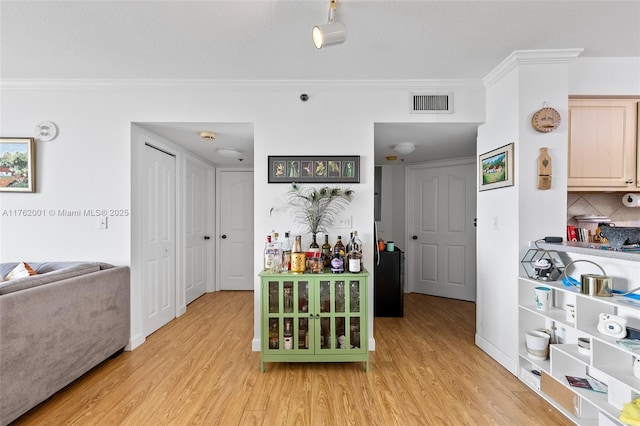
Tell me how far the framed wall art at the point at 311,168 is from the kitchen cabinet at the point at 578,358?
160 cm

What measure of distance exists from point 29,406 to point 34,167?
1.95 meters

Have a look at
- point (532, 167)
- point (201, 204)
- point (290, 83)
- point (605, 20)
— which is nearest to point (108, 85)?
point (290, 83)

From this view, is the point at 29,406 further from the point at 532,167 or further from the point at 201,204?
the point at 532,167

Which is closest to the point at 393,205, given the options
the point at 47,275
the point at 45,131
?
the point at 47,275

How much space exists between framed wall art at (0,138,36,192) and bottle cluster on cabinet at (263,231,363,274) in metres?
2.21

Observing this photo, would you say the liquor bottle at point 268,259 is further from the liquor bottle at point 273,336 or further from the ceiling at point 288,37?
the ceiling at point 288,37

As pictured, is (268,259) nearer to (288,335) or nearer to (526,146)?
(288,335)

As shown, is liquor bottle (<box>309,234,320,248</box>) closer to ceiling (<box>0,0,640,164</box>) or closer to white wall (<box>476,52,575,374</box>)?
ceiling (<box>0,0,640,164</box>)

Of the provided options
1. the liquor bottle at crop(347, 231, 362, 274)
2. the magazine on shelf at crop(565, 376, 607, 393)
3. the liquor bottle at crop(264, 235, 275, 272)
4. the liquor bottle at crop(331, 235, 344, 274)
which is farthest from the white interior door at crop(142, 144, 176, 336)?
the magazine on shelf at crop(565, 376, 607, 393)

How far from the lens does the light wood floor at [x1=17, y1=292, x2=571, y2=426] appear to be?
1.71 m

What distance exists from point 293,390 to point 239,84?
8.38 feet

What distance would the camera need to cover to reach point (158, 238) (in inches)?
119

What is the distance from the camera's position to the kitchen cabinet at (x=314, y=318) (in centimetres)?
220

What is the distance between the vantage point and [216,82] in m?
2.55
